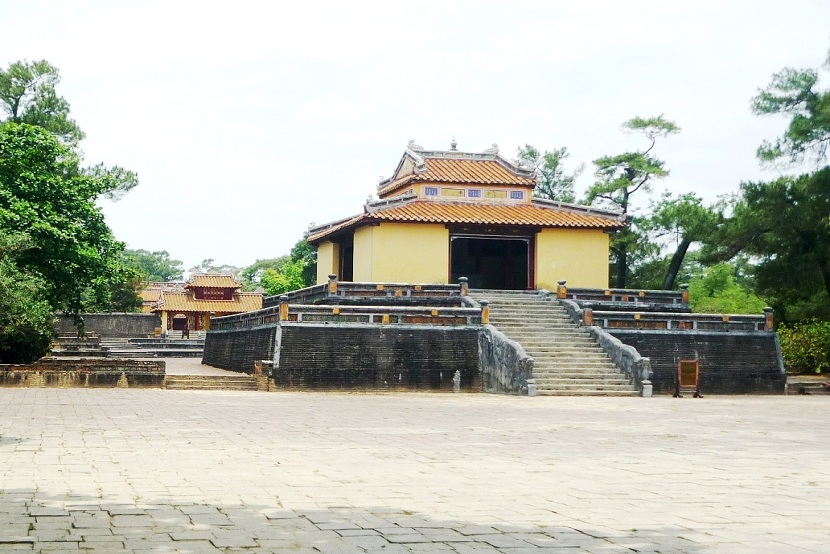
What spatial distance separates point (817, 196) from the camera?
30078 millimetres

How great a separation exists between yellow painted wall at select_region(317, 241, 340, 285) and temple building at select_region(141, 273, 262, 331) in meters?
21.7

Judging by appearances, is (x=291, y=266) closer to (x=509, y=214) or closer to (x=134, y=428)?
(x=509, y=214)

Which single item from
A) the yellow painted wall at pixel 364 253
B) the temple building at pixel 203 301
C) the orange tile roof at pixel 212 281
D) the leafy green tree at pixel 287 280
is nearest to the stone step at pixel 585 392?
the yellow painted wall at pixel 364 253

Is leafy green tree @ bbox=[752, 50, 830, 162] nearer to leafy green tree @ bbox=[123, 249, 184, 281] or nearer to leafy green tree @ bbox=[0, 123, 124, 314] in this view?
leafy green tree @ bbox=[0, 123, 124, 314]

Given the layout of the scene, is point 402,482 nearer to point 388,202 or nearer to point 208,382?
point 208,382

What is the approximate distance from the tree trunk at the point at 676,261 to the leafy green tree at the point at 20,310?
78.3ft

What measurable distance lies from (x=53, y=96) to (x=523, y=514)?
114 feet

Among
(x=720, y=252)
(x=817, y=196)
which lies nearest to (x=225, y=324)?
(x=720, y=252)

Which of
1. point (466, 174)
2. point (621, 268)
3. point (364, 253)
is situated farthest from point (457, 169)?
point (621, 268)

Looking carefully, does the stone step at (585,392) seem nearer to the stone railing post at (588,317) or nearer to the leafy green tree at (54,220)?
the stone railing post at (588,317)

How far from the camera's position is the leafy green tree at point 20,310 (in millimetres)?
12383

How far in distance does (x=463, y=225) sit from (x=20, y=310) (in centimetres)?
1723

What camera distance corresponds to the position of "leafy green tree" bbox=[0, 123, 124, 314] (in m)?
21.7

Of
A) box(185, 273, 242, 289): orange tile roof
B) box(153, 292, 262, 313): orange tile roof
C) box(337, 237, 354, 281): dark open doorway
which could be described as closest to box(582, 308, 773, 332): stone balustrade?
box(337, 237, 354, 281): dark open doorway
